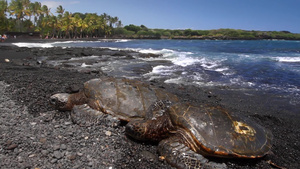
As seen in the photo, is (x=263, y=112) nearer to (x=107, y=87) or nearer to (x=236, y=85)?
(x=236, y=85)

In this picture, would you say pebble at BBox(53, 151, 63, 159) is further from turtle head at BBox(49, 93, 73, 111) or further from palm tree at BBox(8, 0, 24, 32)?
palm tree at BBox(8, 0, 24, 32)

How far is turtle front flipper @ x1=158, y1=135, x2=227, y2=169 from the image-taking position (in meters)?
3.28

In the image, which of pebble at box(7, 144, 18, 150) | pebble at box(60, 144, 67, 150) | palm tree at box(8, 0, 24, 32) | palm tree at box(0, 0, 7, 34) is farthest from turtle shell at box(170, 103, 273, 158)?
palm tree at box(8, 0, 24, 32)

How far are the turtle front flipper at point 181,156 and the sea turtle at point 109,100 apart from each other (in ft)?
3.87

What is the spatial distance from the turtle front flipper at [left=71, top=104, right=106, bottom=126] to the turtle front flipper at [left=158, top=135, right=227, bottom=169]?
164cm

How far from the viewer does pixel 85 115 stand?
15.0ft

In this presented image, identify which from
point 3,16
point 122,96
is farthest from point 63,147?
point 3,16

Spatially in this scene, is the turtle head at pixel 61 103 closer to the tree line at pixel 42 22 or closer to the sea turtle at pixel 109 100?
the sea turtle at pixel 109 100

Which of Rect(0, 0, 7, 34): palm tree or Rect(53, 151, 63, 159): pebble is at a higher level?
Rect(0, 0, 7, 34): palm tree

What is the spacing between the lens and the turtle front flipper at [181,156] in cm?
328

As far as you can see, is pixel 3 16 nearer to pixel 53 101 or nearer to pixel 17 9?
pixel 17 9

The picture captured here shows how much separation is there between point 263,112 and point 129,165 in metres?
5.26

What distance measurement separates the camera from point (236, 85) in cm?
1031

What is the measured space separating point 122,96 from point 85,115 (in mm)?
952
